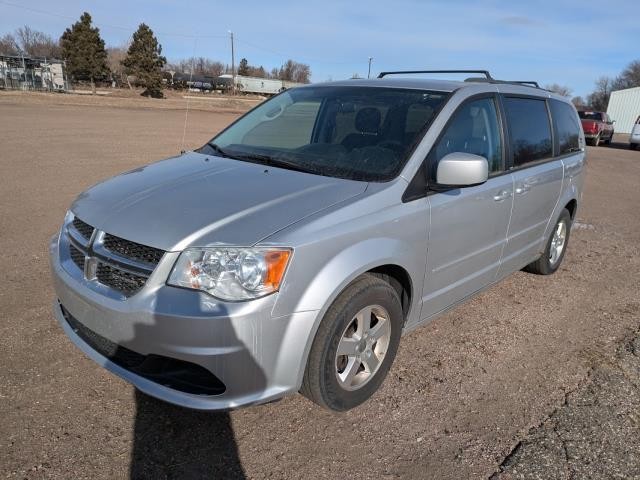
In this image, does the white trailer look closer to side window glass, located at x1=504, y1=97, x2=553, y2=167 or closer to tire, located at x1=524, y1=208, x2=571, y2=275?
tire, located at x1=524, y1=208, x2=571, y2=275

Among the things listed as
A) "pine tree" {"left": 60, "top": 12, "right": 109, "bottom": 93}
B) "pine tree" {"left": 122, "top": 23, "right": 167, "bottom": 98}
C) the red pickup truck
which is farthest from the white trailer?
the red pickup truck

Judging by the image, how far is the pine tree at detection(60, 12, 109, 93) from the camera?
51.6 meters

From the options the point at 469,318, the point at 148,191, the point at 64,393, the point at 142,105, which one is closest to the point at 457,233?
the point at 469,318

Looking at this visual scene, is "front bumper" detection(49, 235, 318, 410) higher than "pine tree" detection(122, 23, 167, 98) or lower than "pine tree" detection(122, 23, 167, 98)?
lower

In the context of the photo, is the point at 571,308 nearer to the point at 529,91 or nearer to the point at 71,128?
the point at 529,91

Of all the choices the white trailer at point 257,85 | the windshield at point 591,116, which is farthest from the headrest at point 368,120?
the white trailer at point 257,85

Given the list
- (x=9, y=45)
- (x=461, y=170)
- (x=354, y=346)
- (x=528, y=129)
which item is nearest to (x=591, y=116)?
(x=528, y=129)

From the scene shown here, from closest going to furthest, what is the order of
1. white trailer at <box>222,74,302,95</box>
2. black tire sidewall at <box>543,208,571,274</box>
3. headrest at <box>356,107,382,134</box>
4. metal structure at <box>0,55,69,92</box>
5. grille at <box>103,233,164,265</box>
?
grille at <box>103,233,164,265</box> < headrest at <box>356,107,382,134</box> < black tire sidewall at <box>543,208,571,274</box> < metal structure at <box>0,55,69,92</box> < white trailer at <box>222,74,302,95</box>

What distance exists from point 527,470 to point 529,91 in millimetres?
3295

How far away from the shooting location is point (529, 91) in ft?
15.1

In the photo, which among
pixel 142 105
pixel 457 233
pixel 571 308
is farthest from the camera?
pixel 142 105

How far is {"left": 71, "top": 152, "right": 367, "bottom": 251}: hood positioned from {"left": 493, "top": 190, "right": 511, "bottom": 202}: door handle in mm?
1315

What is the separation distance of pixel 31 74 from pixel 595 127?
4267 centimetres

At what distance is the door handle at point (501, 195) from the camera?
3.78m
